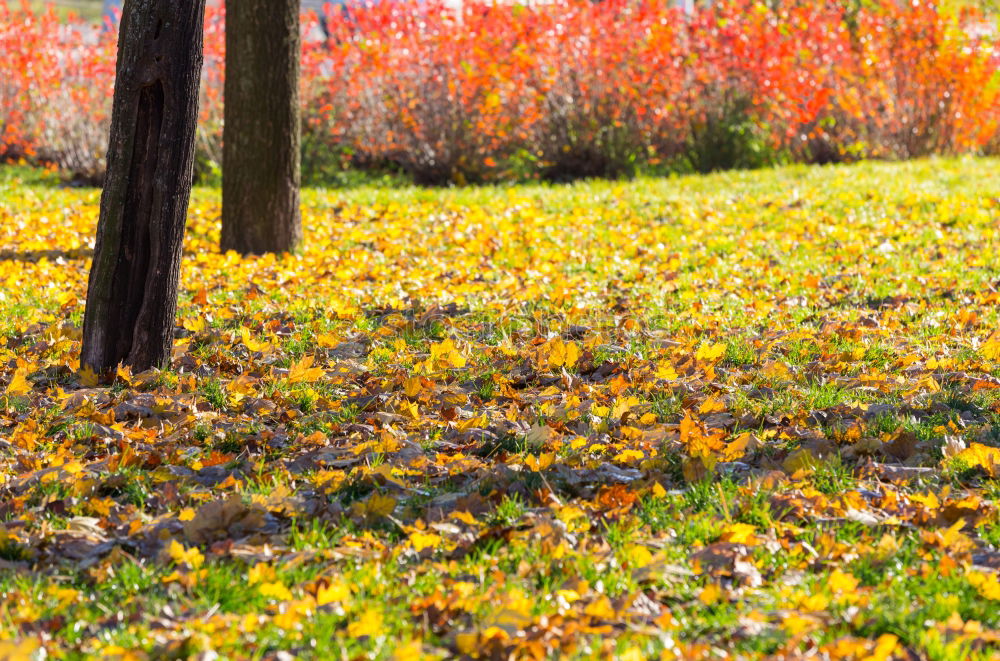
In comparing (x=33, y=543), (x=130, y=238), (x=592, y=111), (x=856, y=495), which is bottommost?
(x=33, y=543)

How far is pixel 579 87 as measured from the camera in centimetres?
1236

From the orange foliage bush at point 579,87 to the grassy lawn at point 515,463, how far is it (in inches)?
201

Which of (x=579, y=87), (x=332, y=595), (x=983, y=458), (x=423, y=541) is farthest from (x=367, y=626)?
(x=579, y=87)

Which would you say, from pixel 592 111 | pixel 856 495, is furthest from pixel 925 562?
pixel 592 111

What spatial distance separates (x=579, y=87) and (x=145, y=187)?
8254mm

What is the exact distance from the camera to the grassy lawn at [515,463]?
2.71 meters

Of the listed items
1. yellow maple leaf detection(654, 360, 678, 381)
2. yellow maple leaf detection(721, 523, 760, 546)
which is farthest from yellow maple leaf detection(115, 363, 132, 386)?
yellow maple leaf detection(721, 523, 760, 546)

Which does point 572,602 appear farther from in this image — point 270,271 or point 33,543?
point 270,271

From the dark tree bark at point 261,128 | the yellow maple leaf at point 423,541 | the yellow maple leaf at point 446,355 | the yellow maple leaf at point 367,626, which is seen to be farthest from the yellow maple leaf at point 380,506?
the dark tree bark at point 261,128

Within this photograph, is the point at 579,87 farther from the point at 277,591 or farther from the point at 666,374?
the point at 277,591

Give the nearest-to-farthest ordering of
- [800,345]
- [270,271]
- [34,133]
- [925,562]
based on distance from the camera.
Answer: [925,562] < [800,345] < [270,271] < [34,133]

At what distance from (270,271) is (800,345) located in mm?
3552

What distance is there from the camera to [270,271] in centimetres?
718

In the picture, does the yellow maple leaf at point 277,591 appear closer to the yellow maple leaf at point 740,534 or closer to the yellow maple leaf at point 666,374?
the yellow maple leaf at point 740,534
